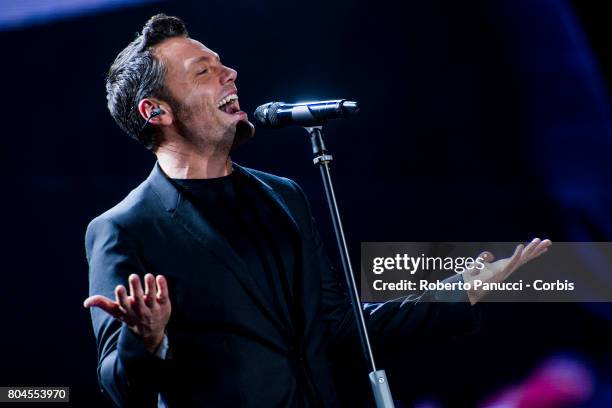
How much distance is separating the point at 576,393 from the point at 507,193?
2.57 feet

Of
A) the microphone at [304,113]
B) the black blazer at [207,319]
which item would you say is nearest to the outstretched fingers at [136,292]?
the black blazer at [207,319]

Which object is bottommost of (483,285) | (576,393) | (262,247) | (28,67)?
(576,393)

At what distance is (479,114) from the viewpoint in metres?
3.07

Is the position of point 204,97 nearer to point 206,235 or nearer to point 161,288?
point 206,235

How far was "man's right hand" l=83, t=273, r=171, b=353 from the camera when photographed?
1481 mm

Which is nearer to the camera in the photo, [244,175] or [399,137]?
[244,175]

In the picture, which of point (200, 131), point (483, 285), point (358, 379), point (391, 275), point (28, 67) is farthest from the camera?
point (28, 67)

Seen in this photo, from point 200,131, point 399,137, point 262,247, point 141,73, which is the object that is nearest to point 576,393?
point 399,137

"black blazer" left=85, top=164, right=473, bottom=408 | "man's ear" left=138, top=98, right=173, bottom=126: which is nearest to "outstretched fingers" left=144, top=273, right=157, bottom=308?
"black blazer" left=85, top=164, right=473, bottom=408

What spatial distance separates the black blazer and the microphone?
33 centimetres

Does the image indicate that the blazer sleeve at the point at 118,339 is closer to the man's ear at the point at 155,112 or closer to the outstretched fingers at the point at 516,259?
the man's ear at the point at 155,112

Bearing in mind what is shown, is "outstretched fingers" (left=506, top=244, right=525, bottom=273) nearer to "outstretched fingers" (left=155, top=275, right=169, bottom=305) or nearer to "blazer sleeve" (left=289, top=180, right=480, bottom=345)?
"blazer sleeve" (left=289, top=180, right=480, bottom=345)

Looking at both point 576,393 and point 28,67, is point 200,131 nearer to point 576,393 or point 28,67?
→ point 28,67

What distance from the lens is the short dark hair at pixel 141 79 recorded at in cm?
228
